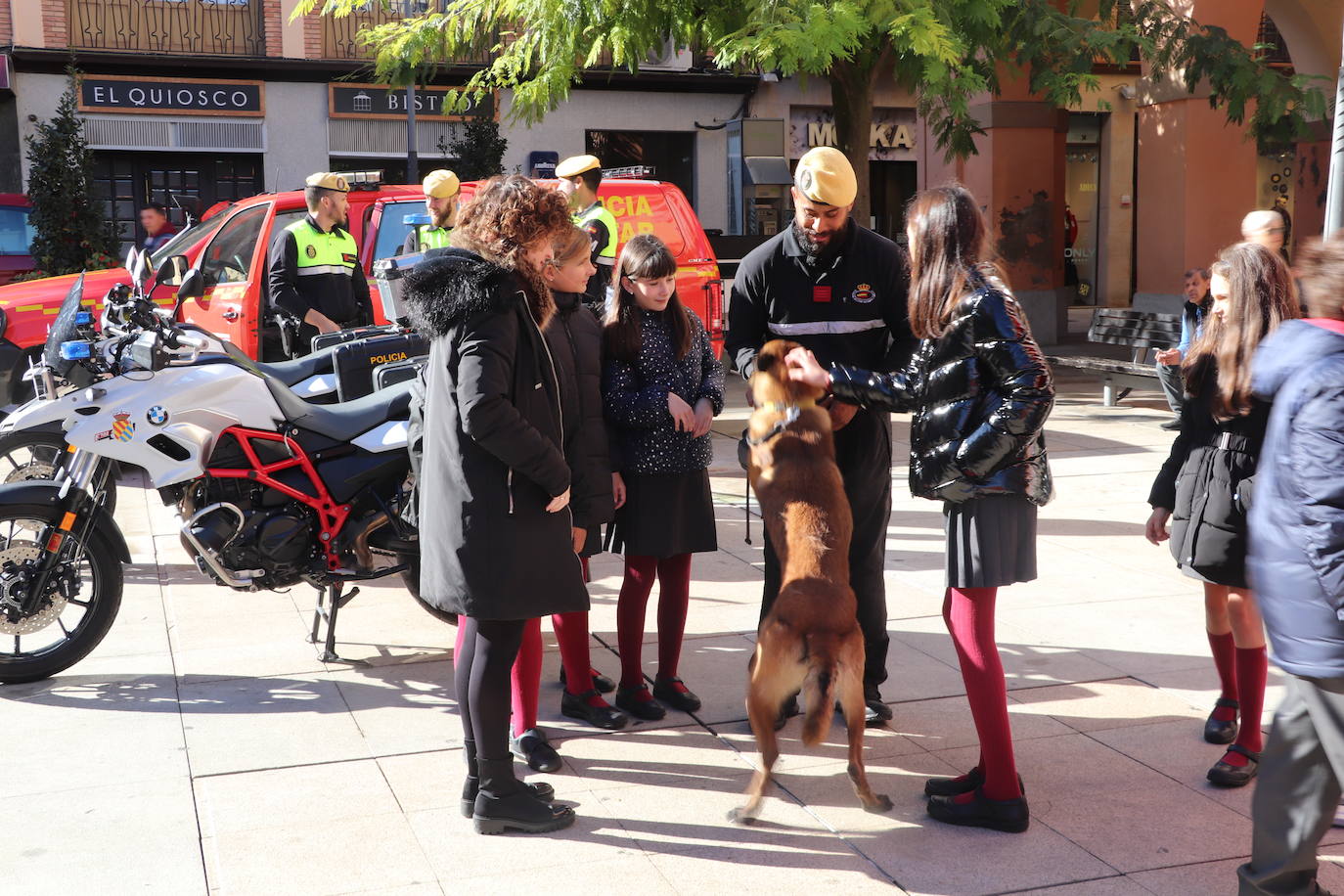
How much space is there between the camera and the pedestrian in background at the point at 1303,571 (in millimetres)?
2863

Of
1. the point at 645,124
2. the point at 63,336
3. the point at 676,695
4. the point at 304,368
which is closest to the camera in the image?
the point at 676,695

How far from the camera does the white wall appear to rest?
23.4 meters

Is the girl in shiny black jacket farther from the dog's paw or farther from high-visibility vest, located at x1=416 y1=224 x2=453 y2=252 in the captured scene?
high-visibility vest, located at x1=416 y1=224 x2=453 y2=252

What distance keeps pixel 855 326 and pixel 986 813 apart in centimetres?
176

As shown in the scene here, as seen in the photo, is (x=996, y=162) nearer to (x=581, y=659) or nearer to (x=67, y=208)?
(x=67, y=208)

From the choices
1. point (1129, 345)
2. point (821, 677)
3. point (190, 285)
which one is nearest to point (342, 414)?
point (190, 285)

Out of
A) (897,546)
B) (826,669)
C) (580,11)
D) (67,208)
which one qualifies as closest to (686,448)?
(826,669)

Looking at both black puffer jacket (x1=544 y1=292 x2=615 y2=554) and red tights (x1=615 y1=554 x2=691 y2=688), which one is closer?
black puffer jacket (x1=544 y1=292 x2=615 y2=554)

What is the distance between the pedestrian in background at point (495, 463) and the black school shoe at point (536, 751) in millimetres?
407

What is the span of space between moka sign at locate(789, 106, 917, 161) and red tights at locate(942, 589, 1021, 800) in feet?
72.4

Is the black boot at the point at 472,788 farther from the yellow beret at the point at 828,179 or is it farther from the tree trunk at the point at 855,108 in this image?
the tree trunk at the point at 855,108

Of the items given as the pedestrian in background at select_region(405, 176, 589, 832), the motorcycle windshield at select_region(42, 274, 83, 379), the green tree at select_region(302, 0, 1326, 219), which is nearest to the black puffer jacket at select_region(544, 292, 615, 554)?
the pedestrian in background at select_region(405, 176, 589, 832)

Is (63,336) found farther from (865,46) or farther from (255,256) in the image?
(865,46)

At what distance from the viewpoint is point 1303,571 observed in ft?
9.60
